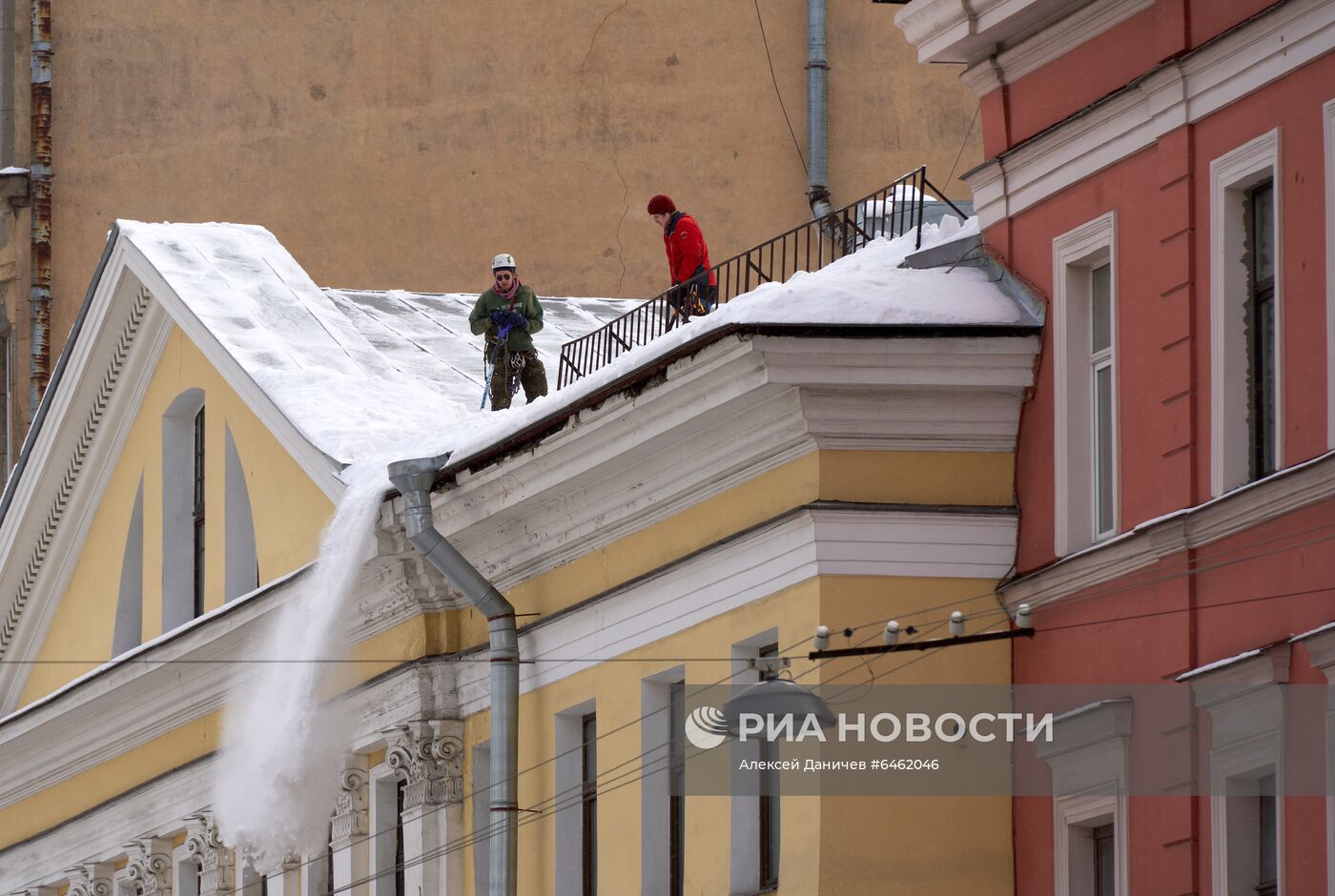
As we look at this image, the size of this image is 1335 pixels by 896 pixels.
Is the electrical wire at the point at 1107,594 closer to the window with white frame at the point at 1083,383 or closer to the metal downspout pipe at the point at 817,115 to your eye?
the window with white frame at the point at 1083,383

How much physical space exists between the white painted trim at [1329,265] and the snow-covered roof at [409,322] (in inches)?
109

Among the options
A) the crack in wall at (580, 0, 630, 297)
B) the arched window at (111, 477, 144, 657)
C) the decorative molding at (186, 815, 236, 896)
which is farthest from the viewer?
the crack in wall at (580, 0, 630, 297)

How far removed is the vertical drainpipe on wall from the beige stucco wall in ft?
0.38

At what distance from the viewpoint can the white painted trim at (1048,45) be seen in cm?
1977

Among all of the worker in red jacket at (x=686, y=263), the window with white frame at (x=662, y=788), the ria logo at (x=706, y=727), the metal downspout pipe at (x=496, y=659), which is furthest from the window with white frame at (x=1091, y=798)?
the metal downspout pipe at (x=496, y=659)

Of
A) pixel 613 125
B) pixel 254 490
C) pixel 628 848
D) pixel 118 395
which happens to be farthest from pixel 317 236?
pixel 628 848

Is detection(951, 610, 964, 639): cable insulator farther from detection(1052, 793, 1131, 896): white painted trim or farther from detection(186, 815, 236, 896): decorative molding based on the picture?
detection(186, 815, 236, 896): decorative molding

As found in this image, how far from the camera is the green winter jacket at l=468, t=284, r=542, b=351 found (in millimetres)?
25984

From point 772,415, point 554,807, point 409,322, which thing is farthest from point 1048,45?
point 409,322

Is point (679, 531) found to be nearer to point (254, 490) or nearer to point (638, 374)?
point (638, 374)

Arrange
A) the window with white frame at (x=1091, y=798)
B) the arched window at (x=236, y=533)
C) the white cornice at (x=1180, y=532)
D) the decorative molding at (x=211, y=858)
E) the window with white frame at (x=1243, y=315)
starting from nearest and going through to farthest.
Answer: the white cornice at (x=1180, y=532)
the window with white frame at (x=1243, y=315)
the window with white frame at (x=1091, y=798)
the decorative molding at (x=211, y=858)
the arched window at (x=236, y=533)

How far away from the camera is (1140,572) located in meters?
19.1

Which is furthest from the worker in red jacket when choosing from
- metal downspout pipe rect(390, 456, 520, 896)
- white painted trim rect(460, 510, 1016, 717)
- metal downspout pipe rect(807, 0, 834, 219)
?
metal downspout pipe rect(807, 0, 834, 219)

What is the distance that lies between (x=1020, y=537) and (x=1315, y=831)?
3.29m
